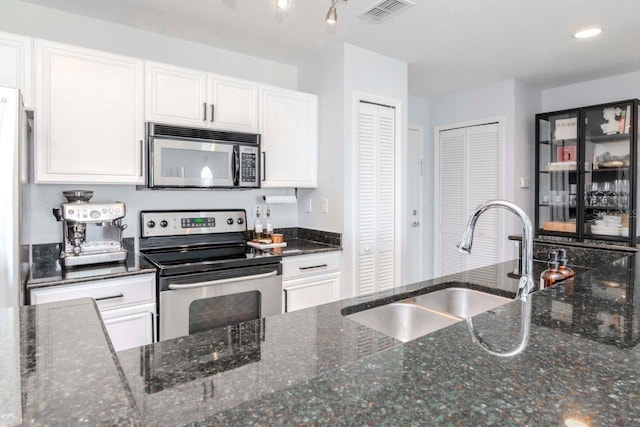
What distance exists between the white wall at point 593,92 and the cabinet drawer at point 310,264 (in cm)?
289

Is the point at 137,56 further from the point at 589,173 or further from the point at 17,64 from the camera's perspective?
the point at 589,173

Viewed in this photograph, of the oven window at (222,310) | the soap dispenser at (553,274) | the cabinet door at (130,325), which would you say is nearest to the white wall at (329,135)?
the oven window at (222,310)

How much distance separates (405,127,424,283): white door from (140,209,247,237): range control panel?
220 cm

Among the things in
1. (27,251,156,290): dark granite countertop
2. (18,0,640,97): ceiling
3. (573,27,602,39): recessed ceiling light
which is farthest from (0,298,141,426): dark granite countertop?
(573,27,602,39): recessed ceiling light

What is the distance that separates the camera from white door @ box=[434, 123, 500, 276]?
3971 mm

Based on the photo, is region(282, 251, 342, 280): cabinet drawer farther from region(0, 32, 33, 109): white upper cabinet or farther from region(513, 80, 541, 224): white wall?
region(513, 80, 541, 224): white wall

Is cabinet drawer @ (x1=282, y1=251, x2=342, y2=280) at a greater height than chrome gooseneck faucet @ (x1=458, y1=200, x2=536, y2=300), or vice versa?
chrome gooseneck faucet @ (x1=458, y1=200, x2=536, y2=300)

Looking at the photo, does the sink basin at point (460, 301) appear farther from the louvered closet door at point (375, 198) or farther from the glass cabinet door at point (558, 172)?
the glass cabinet door at point (558, 172)

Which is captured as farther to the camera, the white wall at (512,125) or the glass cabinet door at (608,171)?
the white wall at (512,125)

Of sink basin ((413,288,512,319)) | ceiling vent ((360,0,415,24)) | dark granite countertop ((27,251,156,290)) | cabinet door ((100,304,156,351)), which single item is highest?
ceiling vent ((360,0,415,24))

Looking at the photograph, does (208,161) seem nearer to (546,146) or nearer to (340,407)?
(340,407)

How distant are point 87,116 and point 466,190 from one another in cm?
353

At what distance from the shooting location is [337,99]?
2.96 meters

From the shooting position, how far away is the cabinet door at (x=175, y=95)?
2.42 meters
